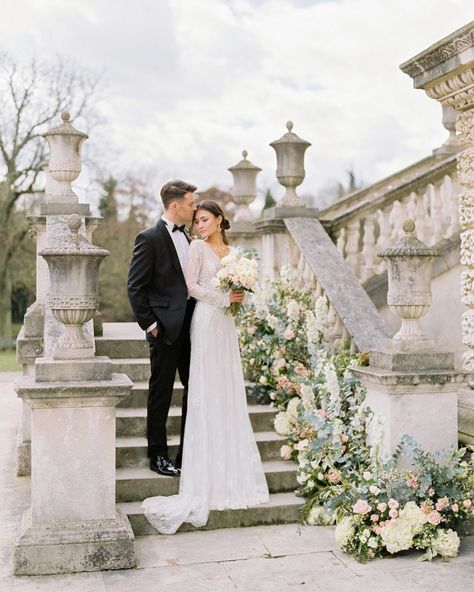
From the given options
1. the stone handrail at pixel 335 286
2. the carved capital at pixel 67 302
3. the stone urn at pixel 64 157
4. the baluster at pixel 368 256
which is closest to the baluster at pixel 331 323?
the stone handrail at pixel 335 286

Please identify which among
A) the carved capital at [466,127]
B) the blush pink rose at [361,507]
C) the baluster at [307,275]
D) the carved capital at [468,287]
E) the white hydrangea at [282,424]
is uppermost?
the carved capital at [466,127]

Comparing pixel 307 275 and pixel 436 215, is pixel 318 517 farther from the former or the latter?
pixel 436 215

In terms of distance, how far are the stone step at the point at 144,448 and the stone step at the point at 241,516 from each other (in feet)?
1.37

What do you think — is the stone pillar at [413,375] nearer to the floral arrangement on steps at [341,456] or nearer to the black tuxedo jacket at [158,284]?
the floral arrangement on steps at [341,456]

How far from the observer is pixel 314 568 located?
4484 mm

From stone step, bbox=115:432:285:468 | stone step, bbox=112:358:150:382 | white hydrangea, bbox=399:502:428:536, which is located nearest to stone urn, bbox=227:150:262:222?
stone step, bbox=112:358:150:382

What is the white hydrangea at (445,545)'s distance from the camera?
4.62 m

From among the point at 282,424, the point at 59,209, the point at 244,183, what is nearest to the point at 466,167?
the point at 282,424

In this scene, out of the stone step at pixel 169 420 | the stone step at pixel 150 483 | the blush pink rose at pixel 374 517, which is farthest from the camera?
the stone step at pixel 169 420

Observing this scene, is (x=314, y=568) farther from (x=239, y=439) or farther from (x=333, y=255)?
(x=333, y=255)

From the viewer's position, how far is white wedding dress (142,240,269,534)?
5230 mm

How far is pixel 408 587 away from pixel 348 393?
5.25 feet

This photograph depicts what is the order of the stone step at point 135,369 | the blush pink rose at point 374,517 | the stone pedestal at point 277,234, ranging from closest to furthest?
the blush pink rose at point 374,517 < the stone step at point 135,369 < the stone pedestal at point 277,234

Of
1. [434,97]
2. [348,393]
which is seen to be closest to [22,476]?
[348,393]
